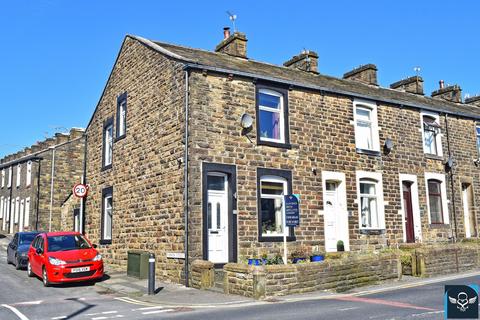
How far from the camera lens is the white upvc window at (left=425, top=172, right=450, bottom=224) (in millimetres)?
20438

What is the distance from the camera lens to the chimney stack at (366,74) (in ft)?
75.9

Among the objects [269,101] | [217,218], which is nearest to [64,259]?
[217,218]

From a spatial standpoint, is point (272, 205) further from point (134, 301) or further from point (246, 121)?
point (134, 301)

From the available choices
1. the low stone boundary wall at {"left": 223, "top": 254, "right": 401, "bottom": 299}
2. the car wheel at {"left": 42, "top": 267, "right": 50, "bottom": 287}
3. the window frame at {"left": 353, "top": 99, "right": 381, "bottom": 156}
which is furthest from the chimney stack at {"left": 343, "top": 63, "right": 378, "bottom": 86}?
the car wheel at {"left": 42, "top": 267, "right": 50, "bottom": 287}

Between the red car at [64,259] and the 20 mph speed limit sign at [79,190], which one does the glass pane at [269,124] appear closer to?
the red car at [64,259]

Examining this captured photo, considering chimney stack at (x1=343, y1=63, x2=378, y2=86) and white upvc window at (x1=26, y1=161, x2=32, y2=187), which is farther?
white upvc window at (x1=26, y1=161, x2=32, y2=187)

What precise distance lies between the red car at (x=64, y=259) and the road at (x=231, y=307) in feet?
2.13

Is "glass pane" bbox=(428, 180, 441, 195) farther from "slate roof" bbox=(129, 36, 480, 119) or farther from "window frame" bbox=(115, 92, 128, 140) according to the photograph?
"window frame" bbox=(115, 92, 128, 140)

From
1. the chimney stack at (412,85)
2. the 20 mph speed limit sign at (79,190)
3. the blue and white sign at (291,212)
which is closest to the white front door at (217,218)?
the blue and white sign at (291,212)

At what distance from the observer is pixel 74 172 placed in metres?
32.2

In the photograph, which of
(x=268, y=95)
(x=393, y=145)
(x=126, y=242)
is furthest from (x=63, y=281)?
(x=393, y=145)

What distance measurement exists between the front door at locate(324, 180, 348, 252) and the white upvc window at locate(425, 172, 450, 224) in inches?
203

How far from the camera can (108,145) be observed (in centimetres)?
2050

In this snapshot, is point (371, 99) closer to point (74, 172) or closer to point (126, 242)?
point (126, 242)
